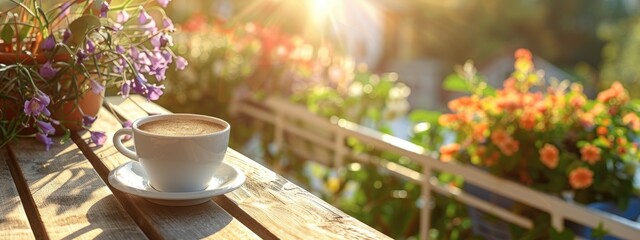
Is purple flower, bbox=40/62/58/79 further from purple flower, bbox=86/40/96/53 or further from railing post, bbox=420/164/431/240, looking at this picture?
railing post, bbox=420/164/431/240

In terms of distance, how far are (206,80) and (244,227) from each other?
7.18 ft

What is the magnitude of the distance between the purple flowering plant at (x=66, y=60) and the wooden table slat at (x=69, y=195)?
3cm

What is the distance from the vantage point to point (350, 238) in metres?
0.80

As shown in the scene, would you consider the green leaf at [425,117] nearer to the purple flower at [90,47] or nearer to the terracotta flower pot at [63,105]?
the terracotta flower pot at [63,105]

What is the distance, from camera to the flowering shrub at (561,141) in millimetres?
1938

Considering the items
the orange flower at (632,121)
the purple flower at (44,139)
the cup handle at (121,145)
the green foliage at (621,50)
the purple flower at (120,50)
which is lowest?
the purple flower at (44,139)

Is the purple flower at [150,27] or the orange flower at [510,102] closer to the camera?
the purple flower at [150,27]

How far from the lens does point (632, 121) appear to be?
1967mm

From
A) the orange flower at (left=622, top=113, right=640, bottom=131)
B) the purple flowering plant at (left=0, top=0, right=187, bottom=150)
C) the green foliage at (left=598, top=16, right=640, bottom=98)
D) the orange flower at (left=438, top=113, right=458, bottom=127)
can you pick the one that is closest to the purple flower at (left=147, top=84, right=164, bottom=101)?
the purple flowering plant at (left=0, top=0, right=187, bottom=150)

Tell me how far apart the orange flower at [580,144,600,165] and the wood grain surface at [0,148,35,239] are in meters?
1.43

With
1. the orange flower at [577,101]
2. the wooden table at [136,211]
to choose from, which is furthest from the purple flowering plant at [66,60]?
the orange flower at [577,101]

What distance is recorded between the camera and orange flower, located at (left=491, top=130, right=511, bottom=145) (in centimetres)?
201

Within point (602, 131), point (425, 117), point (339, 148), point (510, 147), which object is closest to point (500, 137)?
point (510, 147)

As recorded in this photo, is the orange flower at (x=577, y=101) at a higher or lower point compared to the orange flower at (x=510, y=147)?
higher
